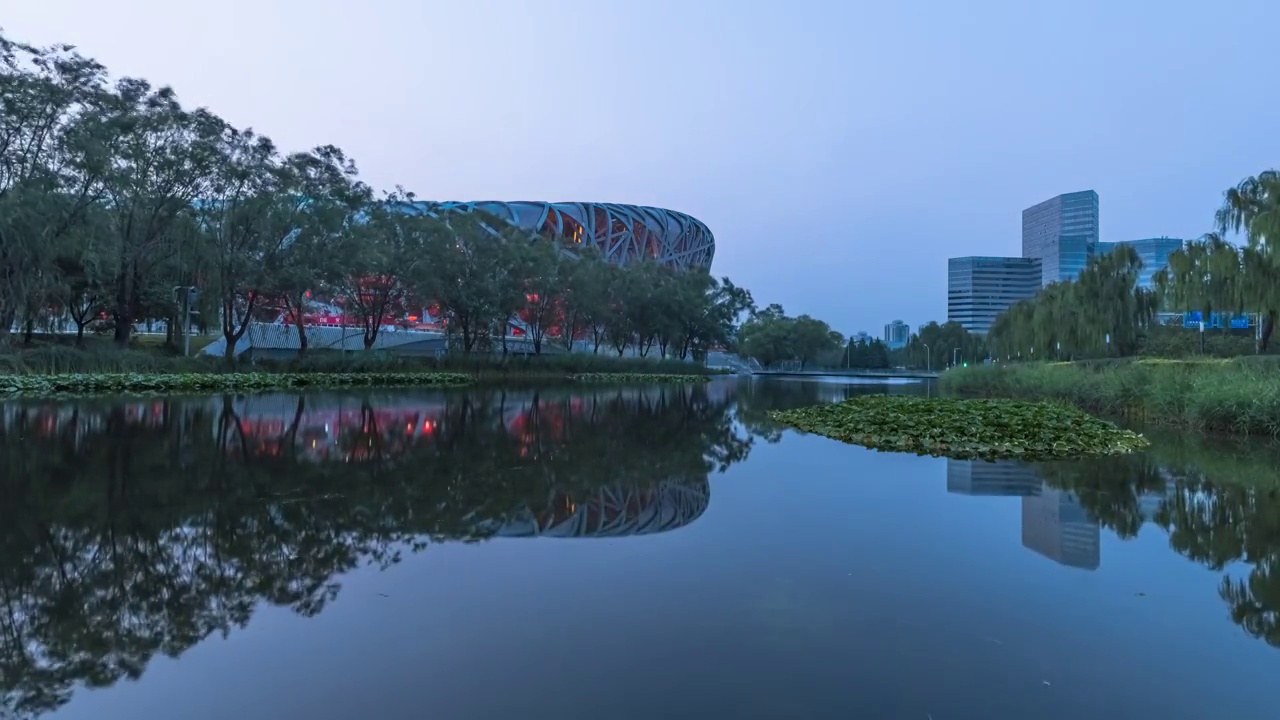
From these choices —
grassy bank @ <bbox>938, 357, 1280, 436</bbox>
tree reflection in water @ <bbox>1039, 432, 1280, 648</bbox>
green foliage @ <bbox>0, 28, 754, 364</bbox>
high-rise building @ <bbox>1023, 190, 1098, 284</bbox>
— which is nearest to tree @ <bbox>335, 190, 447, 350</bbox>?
green foliage @ <bbox>0, 28, 754, 364</bbox>

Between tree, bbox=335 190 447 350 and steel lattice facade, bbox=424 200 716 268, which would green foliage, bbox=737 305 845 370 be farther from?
tree, bbox=335 190 447 350

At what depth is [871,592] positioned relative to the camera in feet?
13.7

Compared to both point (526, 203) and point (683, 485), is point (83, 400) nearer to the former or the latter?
point (683, 485)

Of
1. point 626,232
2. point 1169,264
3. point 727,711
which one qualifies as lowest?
point 727,711

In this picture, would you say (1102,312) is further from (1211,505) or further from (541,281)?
(1211,505)

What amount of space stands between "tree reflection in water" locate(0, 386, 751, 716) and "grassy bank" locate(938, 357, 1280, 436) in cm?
908

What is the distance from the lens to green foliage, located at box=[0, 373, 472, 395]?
19.4m

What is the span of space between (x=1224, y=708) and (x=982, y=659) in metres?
0.87

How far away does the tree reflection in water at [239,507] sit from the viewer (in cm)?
356

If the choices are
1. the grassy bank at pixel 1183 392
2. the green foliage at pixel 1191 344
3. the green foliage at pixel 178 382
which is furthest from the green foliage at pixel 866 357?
the green foliage at pixel 178 382

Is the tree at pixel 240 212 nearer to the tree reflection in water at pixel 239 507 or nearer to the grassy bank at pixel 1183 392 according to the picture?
the tree reflection in water at pixel 239 507

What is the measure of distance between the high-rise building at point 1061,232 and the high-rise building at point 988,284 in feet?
13.0

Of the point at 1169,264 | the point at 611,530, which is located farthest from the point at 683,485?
the point at 1169,264

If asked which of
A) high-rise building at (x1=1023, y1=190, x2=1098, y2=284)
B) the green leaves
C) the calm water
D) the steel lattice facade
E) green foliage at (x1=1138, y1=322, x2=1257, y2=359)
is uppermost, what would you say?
high-rise building at (x1=1023, y1=190, x2=1098, y2=284)
